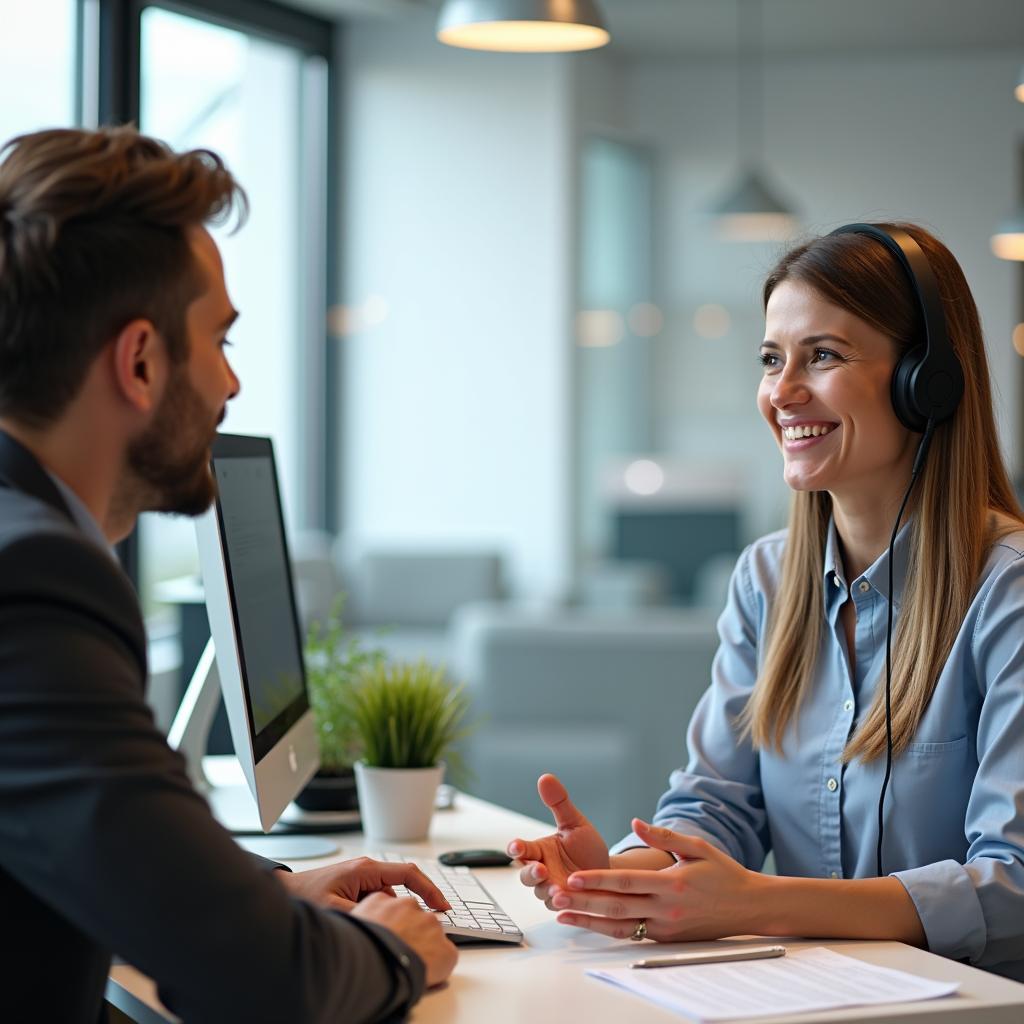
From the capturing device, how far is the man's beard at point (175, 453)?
1.11 m

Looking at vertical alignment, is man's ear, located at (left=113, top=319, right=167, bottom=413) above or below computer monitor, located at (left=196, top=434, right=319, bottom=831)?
above

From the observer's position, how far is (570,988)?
4.36ft

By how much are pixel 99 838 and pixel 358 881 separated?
597 millimetres

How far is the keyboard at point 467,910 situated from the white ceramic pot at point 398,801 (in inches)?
6.4

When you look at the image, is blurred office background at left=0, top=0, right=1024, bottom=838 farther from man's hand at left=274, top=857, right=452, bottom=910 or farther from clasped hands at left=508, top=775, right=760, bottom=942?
clasped hands at left=508, top=775, right=760, bottom=942

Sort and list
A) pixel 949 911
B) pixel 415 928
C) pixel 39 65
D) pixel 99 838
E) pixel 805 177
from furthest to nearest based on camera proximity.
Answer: pixel 805 177, pixel 39 65, pixel 949 911, pixel 415 928, pixel 99 838

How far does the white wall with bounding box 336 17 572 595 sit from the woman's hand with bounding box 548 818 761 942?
5651 millimetres

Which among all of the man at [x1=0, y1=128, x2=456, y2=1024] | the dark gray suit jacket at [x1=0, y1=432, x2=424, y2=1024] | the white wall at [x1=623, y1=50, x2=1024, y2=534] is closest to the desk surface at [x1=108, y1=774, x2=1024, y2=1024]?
the man at [x1=0, y1=128, x2=456, y2=1024]

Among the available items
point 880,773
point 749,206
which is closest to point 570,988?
point 880,773

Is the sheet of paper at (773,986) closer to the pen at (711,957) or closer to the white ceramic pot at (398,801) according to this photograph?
the pen at (711,957)

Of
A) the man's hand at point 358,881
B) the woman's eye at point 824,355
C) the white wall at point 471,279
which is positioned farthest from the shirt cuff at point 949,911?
the white wall at point 471,279

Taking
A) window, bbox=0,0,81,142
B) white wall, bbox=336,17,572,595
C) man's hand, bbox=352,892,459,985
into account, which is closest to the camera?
man's hand, bbox=352,892,459,985

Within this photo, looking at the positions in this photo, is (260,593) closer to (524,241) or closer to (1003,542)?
(1003,542)

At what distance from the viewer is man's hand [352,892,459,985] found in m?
1.24
